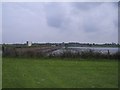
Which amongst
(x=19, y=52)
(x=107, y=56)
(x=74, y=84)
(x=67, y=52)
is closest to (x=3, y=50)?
(x=19, y=52)

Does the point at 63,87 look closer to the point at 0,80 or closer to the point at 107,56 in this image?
the point at 0,80

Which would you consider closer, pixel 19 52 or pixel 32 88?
pixel 32 88

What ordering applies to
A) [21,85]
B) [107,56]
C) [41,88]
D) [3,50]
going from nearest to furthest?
1. [41,88]
2. [21,85]
3. [107,56]
4. [3,50]

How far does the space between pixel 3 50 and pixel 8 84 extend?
17.2 metres

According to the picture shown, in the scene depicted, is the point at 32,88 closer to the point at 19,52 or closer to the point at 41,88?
the point at 41,88

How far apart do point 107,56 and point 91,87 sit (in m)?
15.6

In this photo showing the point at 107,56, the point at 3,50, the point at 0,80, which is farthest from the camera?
the point at 3,50

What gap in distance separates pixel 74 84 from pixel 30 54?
15.6 metres

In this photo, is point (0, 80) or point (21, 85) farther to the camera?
point (0, 80)

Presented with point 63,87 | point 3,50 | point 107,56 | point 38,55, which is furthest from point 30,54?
A: point 63,87

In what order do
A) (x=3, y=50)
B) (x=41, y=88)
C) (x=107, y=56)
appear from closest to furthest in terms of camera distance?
(x=41, y=88) → (x=107, y=56) → (x=3, y=50)

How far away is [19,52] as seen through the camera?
25.9 meters

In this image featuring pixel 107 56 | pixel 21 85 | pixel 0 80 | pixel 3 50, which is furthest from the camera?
pixel 3 50

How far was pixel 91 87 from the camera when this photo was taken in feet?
31.1
